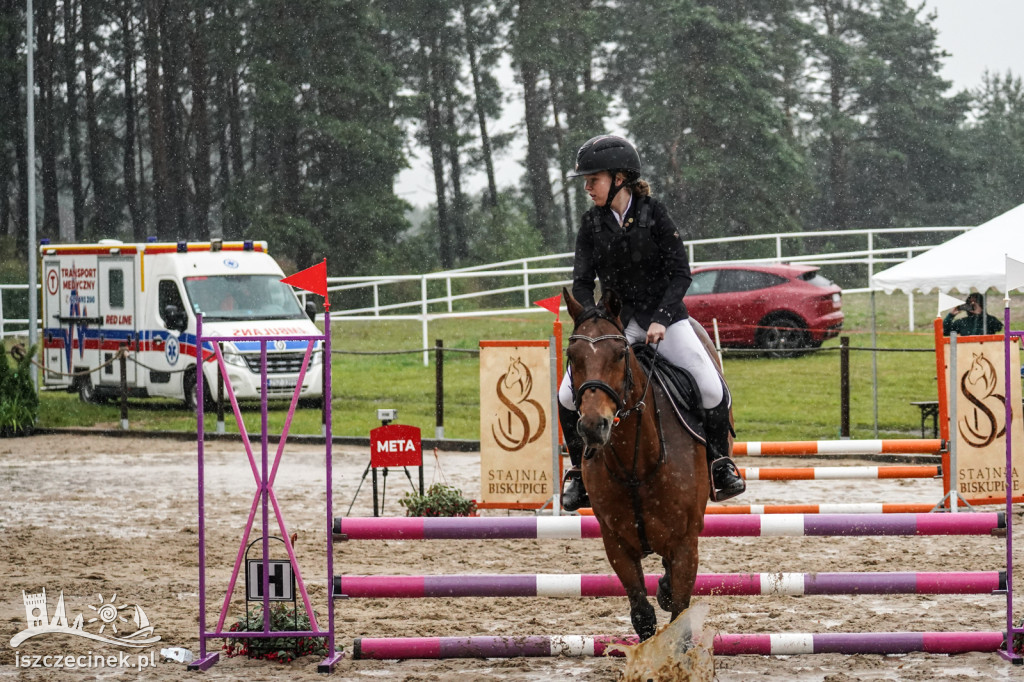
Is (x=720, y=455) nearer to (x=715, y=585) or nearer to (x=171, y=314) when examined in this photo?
(x=715, y=585)

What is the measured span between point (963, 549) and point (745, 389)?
9771 mm

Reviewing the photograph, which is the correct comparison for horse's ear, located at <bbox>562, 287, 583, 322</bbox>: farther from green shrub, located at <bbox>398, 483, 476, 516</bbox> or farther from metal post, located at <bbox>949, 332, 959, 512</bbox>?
metal post, located at <bbox>949, 332, 959, 512</bbox>

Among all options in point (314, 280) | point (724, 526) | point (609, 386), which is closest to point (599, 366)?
point (609, 386)

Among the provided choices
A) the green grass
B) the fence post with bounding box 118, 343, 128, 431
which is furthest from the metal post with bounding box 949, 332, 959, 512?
the fence post with bounding box 118, 343, 128, 431

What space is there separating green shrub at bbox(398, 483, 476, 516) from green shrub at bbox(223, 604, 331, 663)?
383 centimetres

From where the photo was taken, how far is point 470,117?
45.3m

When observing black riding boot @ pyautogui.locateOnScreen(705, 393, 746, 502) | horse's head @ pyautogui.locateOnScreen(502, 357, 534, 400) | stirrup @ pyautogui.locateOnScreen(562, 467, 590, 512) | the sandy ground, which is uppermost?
horse's head @ pyautogui.locateOnScreen(502, 357, 534, 400)

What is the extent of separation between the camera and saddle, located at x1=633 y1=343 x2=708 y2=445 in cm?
591

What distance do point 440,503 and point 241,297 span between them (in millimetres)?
9964

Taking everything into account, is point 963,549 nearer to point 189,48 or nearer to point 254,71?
point 254,71

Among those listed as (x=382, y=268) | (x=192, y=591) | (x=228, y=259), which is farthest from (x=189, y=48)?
(x=192, y=591)

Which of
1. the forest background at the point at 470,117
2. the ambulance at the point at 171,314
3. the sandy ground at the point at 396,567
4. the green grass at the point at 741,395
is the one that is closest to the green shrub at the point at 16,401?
the ambulance at the point at 171,314

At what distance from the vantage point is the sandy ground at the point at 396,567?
250 inches

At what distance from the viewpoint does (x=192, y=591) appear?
8.29 m
